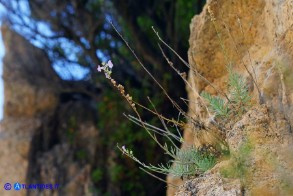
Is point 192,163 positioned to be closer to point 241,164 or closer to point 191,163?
point 191,163

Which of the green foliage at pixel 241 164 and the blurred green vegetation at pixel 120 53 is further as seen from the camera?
the blurred green vegetation at pixel 120 53

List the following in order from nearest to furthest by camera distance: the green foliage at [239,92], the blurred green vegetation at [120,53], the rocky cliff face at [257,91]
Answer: the rocky cliff face at [257,91]
the green foliage at [239,92]
the blurred green vegetation at [120,53]

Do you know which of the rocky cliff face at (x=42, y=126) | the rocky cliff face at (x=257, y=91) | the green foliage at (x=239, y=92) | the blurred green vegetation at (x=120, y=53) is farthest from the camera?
the rocky cliff face at (x=42, y=126)

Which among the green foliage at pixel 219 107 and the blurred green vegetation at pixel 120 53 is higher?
the blurred green vegetation at pixel 120 53

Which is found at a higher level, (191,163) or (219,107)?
(219,107)

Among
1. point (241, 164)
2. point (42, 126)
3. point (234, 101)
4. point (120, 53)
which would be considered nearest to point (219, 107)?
point (234, 101)

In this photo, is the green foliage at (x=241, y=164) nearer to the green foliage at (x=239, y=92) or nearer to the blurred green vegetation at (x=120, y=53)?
the green foliage at (x=239, y=92)

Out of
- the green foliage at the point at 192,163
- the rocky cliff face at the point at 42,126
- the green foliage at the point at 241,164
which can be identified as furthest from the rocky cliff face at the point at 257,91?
the rocky cliff face at the point at 42,126
